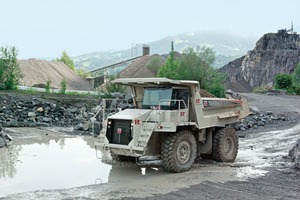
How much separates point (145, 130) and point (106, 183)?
1.62 m

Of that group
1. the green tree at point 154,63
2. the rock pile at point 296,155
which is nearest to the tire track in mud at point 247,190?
the rock pile at point 296,155

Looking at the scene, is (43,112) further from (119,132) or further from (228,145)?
(119,132)

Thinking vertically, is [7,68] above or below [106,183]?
above

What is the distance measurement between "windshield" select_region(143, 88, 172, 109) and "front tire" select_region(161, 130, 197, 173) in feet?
3.43

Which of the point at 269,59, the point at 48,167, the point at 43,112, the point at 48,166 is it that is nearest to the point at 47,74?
the point at 43,112

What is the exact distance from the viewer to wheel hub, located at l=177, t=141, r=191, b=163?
11.1m

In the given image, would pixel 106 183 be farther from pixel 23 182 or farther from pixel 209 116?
pixel 209 116

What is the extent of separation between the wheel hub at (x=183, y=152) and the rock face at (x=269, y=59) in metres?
63.3

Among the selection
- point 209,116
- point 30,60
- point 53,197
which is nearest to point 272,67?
point 30,60

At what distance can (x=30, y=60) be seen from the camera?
46.0 metres

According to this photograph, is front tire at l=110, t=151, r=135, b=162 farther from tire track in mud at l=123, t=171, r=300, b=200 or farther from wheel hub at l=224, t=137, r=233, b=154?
tire track in mud at l=123, t=171, r=300, b=200

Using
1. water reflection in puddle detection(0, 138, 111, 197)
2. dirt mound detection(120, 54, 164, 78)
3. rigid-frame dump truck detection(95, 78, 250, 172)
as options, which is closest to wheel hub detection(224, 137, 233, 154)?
rigid-frame dump truck detection(95, 78, 250, 172)

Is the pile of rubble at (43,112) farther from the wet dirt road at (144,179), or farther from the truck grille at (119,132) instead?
the truck grille at (119,132)

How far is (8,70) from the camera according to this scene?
30.1 metres
